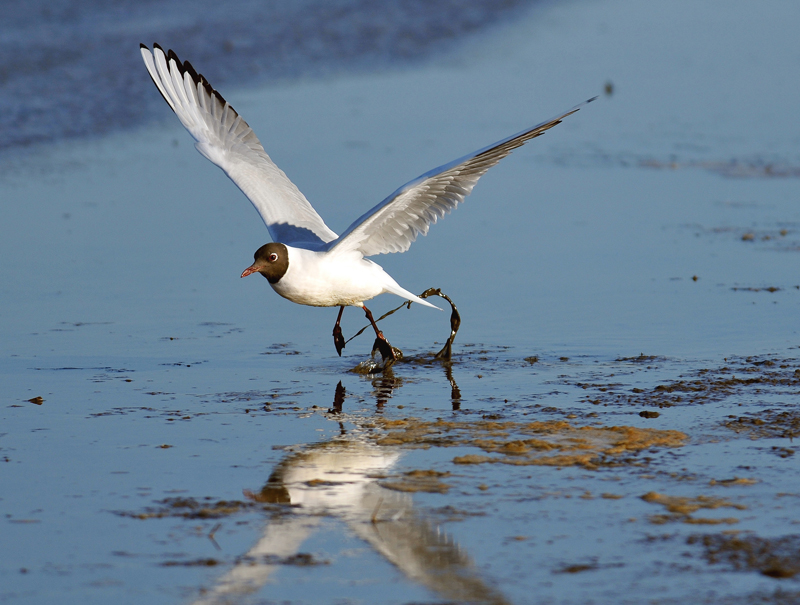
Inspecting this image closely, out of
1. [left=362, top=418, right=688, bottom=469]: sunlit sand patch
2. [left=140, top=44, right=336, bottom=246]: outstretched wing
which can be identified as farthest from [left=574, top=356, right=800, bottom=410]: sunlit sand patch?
[left=140, top=44, right=336, bottom=246]: outstretched wing

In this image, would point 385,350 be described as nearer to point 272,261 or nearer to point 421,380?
point 421,380

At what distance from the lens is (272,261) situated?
7523 millimetres

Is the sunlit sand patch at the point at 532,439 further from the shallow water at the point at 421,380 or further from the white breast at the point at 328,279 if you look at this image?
the white breast at the point at 328,279

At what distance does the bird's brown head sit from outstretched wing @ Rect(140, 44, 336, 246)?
3.41 ft

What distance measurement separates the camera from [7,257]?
975 cm

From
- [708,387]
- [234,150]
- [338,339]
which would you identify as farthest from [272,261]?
[708,387]

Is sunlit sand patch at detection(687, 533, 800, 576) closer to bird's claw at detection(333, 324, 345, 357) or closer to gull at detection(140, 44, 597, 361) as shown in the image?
gull at detection(140, 44, 597, 361)

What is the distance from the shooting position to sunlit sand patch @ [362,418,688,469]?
18.6 ft

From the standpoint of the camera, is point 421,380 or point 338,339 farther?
point 338,339

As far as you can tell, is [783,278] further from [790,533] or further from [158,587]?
[158,587]

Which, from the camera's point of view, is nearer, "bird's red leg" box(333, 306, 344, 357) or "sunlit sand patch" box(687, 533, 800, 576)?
"sunlit sand patch" box(687, 533, 800, 576)

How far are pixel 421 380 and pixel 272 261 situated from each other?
1.19m

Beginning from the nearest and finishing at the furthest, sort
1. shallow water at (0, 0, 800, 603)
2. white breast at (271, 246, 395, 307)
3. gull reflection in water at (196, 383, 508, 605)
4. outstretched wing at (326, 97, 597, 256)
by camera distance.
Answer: gull reflection in water at (196, 383, 508, 605) → shallow water at (0, 0, 800, 603) → outstretched wing at (326, 97, 597, 256) → white breast at (271, 246, 395, 307)

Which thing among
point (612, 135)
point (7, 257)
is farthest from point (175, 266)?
point (612, 135)
